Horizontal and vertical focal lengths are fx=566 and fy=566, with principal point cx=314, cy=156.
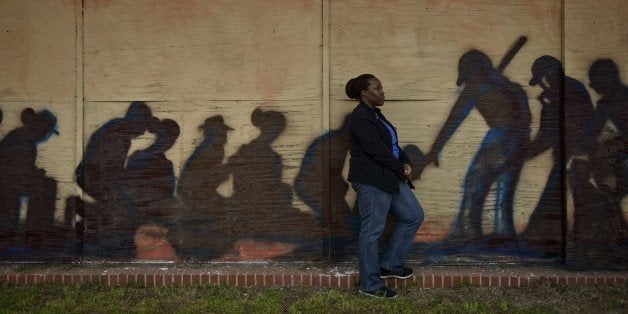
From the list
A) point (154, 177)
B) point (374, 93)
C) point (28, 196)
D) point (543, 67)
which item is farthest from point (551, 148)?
point (28, 196)

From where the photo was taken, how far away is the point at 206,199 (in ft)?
17.5

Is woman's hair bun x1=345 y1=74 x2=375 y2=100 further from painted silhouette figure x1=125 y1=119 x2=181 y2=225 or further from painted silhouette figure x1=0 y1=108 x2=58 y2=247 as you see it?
painted silhouette figure x1=0 y1=108 x2=58 y2=247

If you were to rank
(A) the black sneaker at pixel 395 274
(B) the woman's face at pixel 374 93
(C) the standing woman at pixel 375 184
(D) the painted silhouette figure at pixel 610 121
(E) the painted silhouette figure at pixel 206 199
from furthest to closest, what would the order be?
(E) the painted silhouette figure at pixel 206 199, (D) the painted silhouette figure at pixel 610 121, (A) the black sneaker at pixel 395 274, (B) the woman's face at pixel 374 93, (C) the standing woman at pixel 375 184

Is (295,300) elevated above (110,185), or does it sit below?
below

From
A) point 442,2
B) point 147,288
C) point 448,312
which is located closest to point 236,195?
point 147,288

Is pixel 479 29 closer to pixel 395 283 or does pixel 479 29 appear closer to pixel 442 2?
pixel 442 2

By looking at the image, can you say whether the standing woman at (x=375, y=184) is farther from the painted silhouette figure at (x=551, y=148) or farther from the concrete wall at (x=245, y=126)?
the painted silhouette figure at (x=551, y=148)

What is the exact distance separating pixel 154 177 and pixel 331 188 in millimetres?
1671

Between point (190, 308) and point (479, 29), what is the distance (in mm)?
3532

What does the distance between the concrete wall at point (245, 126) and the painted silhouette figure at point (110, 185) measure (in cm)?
1

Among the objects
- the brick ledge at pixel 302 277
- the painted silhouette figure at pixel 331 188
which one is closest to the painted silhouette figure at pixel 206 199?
the brick ledge at pixel 302 277

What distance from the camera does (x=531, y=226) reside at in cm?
527

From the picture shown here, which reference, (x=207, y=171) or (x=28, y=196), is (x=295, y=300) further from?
(x=28, y=196)

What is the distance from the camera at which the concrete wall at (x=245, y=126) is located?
524 cm
